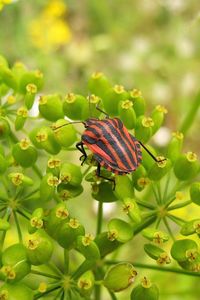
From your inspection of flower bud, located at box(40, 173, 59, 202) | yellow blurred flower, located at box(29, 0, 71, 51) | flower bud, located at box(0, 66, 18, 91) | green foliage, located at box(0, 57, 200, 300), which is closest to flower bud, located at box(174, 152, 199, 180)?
green foliage, located at box(0, 57, 200, 300)

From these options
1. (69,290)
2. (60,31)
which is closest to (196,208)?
(69,290)

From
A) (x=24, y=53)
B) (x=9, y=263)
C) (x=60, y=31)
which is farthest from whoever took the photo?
(x=60, y=31)

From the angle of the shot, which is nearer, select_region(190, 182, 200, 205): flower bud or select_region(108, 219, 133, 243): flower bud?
select_region(108, 219, 133, 243): flower bud

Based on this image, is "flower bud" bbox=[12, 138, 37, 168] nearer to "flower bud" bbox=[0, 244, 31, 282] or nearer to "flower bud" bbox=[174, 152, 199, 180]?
"flower bud" bbox=[0, 244, 31, 282]

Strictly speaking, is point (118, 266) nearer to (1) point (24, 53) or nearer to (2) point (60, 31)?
(1) point (24, 53)

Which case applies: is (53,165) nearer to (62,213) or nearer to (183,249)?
(62,213)

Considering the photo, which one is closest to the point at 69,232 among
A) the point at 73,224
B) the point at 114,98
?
the point at 73,224

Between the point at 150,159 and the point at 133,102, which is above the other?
the point at 133,102
